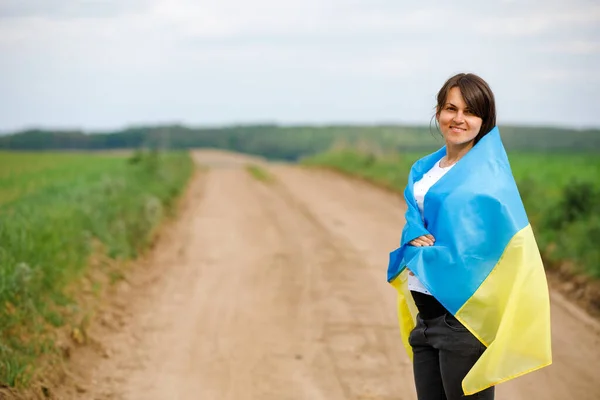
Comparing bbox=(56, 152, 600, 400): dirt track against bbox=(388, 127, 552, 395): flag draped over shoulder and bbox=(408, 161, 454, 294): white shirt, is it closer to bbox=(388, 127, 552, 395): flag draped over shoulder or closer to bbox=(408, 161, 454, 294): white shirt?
bbox=(408, 161, 454, 294): white shirt

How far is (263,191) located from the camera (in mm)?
19391

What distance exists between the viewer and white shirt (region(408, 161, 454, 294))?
3360 millimetres

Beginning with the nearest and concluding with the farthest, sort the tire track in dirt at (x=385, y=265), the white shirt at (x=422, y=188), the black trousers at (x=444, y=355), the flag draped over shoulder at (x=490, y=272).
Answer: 1. the flag draped over shoulder at (x=490, y=272)
2. the black trousers at (x=444, y=355)
3. the white shirt at (x=422, y=188)
4. the tire track in dirt at (x=385, y=265)

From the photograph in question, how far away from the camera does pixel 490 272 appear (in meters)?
3.14

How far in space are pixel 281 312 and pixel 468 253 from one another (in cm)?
456

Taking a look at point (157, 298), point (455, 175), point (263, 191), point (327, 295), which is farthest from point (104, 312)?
point (263, 191)

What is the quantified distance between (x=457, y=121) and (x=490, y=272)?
0.64 m

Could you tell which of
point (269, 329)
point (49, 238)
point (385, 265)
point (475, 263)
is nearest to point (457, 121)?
point (475, 263)

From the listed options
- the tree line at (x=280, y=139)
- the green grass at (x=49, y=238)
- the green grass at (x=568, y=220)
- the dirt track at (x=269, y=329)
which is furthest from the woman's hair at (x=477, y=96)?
the tree line at (x=280, y=139)

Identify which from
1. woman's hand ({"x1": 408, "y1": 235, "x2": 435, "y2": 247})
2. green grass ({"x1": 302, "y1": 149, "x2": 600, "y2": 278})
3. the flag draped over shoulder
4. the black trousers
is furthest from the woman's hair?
green grass ({"x1": 302, "y1": 149, "x2": 600, "y2": 278})

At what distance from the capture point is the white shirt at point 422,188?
3.36 meters

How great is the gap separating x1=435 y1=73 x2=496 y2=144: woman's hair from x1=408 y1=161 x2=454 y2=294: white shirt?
0.24m

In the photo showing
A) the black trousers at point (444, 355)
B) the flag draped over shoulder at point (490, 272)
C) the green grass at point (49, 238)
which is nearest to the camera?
the flag draped over shoulder at point (490, 272)

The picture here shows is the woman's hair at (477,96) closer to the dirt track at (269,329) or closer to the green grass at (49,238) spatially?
the dirt track at (269,329)
